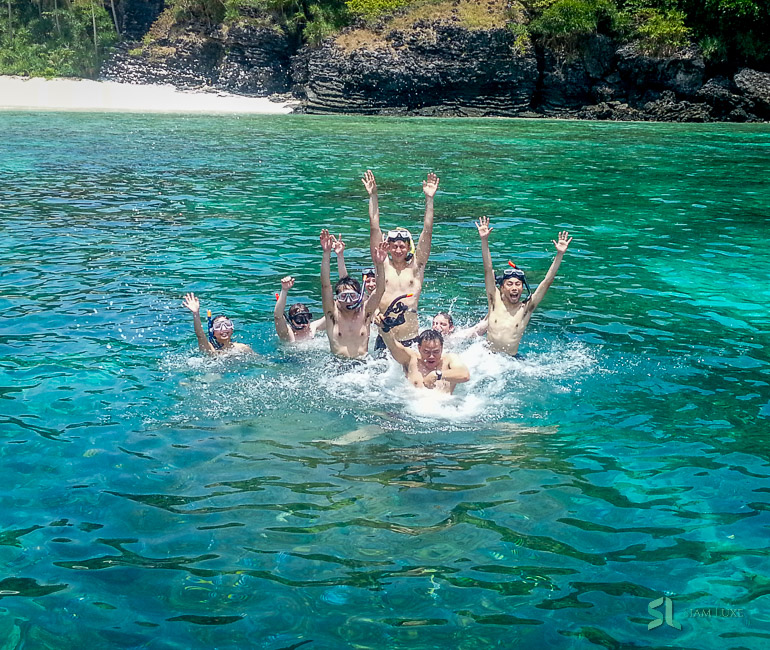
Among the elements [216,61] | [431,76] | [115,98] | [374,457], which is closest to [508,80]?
[431,76]

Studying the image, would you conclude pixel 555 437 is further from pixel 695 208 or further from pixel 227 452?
pixel 695 208

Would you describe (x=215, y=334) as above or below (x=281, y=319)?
below

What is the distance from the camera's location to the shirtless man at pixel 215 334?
8.73m

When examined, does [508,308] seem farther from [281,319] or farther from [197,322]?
[197,322]

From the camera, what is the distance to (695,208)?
59.0 feet

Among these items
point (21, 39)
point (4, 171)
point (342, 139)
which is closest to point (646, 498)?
point (4, 171)

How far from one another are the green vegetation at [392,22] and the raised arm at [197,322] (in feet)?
134

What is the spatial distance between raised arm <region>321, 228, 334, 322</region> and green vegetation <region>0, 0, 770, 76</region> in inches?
1593

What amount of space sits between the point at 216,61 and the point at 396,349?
5185 centimetres

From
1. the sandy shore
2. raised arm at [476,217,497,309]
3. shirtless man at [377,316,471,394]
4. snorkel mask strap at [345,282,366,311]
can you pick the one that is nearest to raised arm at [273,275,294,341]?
snorkel mask strap at [345,282,366,311]

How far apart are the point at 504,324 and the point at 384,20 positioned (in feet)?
145

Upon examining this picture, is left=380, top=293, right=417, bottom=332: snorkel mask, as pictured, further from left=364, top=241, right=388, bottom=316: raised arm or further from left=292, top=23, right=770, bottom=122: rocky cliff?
left=292, top=23, right=770, bottom=122: rocky cliff

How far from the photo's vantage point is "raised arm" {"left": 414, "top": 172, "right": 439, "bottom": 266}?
8484mm

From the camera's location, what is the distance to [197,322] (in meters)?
8.74
